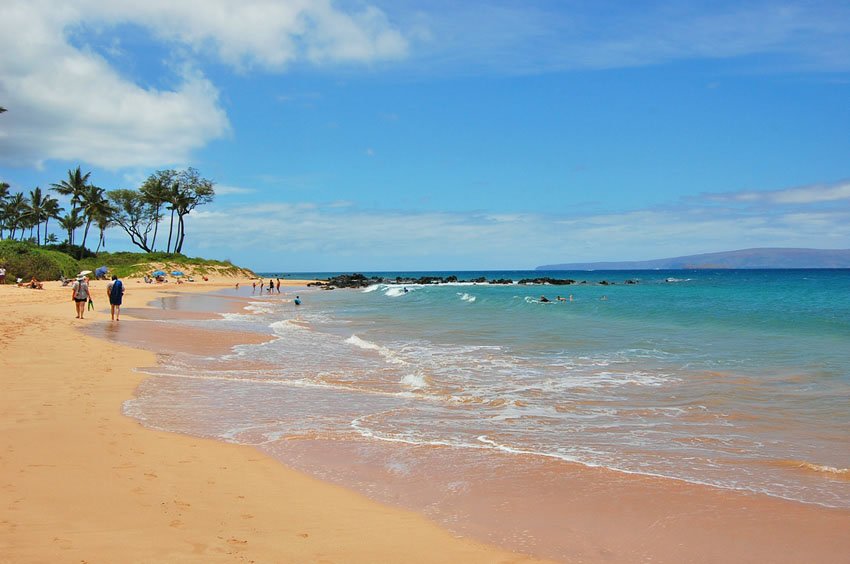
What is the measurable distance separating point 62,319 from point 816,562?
22.6 m

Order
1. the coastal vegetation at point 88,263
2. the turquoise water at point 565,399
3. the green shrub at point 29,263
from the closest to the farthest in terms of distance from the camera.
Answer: the turquoise water at point 565,399 < the green shrub at point 29,263 < the coastal vegetation at point 88,263

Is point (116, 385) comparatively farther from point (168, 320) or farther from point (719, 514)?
point (168, 320)

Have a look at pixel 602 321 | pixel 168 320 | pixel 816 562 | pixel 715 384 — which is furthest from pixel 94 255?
pixel 816 562

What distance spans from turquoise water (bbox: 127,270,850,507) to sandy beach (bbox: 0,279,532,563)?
1011 mm

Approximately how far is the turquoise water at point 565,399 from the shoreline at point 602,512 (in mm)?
481

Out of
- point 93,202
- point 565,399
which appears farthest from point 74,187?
point 565,399

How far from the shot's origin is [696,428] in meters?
8.77

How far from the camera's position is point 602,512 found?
554 cm

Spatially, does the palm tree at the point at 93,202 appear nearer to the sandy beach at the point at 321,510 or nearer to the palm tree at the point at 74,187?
the palm tree at the point at 74,187

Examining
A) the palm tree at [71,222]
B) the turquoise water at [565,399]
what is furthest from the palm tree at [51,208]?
the turquoise water at [565,399]

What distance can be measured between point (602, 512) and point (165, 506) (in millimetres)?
3964

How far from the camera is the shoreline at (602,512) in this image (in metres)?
4.79

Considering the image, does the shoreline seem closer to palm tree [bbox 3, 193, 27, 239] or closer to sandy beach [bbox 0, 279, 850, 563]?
sandy beach [bbox 0, 279, 850, 563]

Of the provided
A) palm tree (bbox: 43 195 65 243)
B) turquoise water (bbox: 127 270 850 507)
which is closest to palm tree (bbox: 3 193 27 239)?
palm tree (bbox: 43 195 65 243)
